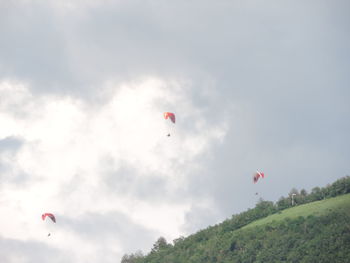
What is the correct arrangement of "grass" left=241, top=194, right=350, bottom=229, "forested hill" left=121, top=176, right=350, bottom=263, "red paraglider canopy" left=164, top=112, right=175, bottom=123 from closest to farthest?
"red paraglider canopy" left=164, top=112, right=175, bottom=123 < "forested hill" left=121, top=176, right=350, bottom=263 < "grass" left=241, top=194, right=350, bottom=229

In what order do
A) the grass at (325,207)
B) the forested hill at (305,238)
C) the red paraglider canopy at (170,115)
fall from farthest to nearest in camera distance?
the grass at (325,207)
the forested hill at (305,238)
the red paraglider canopy at (170,115)

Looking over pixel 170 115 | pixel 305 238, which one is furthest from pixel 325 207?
pixel 170 115

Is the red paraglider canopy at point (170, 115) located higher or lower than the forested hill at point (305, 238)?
higher

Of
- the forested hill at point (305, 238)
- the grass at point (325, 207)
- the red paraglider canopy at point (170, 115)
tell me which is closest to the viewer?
the red paraglider canopy at point (170, 115)

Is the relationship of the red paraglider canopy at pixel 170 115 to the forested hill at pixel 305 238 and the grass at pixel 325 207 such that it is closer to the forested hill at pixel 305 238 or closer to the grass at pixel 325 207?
the forested hill at pixel 305 238

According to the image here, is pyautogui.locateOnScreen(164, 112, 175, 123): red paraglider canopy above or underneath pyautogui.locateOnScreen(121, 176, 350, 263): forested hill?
above

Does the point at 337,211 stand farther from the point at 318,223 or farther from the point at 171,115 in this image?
the point at 171,115

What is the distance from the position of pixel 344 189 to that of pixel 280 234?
73.3ft

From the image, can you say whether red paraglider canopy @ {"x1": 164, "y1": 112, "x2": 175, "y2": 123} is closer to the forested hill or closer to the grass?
the forested hill

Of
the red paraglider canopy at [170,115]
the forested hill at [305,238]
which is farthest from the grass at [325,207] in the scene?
the red paraglider canopy at [170,115]

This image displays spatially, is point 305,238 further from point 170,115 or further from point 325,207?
point 170,115

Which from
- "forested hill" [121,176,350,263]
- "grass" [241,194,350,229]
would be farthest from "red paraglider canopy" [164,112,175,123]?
"grass" [241,194,350,229]

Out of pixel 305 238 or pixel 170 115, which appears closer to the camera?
pixel 170 115

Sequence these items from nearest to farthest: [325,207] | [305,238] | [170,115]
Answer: [170,115] → [305,238] → [325,207]
